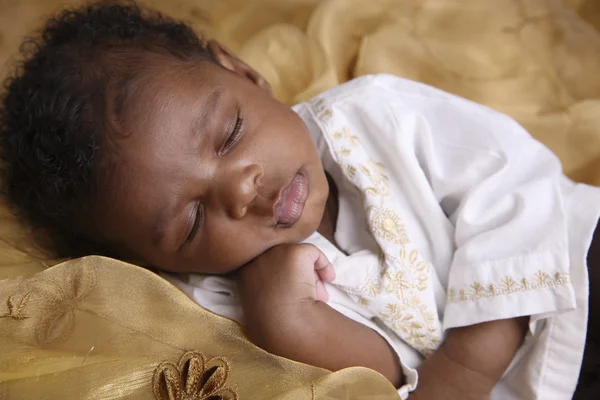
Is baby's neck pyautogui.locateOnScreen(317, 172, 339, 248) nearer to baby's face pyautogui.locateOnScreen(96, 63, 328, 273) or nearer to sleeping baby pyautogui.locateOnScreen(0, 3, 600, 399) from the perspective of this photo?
sleeping baby pyautogui.locateOnScreen(0, 3, 600, 399)

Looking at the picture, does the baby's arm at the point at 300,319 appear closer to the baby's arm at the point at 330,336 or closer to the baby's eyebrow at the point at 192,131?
the baby's arm at the point at 330,336

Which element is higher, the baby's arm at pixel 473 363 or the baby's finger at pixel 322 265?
the baby's finger at pixel 322 265

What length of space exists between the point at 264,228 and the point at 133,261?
0.26 meters

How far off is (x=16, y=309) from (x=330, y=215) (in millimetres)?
554

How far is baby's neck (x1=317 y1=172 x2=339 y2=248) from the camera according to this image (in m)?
1.06

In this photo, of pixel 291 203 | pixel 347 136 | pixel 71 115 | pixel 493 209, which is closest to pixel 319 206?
pixel 291 203

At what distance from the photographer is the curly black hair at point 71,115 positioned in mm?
838

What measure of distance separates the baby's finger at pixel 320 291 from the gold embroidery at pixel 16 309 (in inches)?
16.7

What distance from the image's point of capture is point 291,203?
0.89m

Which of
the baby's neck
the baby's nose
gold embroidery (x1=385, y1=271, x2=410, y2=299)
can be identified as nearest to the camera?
the baby's nose

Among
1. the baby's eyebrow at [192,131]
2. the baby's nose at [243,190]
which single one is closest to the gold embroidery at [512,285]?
the baby's nose at [243,190]

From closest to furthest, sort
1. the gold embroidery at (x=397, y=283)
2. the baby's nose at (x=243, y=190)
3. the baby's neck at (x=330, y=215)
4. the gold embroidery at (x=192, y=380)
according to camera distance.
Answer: the gold embroidery at (x=192, y=380) < the baby's nose at (x=243, y=190) < the gold embroidery at (x=397, y=283) < the baby's neck at (x=330, y=215)

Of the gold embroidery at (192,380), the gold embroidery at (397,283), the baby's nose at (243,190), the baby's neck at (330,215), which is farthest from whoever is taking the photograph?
the baby's neck at (330,215)

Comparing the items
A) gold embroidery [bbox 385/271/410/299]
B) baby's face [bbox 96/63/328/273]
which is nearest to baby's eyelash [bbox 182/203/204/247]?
baby's face [bbox 96/63/328/273]
